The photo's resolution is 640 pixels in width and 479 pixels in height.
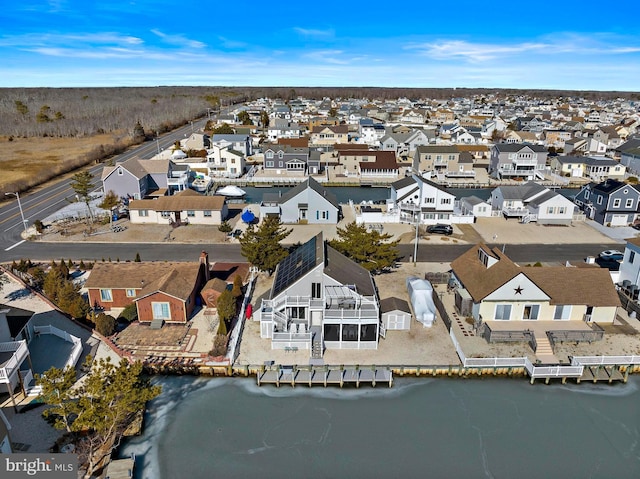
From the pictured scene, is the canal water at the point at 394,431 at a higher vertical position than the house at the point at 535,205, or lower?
lower

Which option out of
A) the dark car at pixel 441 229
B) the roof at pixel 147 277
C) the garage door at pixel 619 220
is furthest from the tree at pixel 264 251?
the garage door at pixel 619 220

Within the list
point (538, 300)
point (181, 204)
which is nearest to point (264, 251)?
point (538, 300)

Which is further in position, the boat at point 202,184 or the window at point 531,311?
the boat at point 202,184

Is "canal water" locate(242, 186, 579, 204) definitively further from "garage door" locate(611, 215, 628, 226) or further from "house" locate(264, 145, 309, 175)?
"garage door" locate(611, 215, 628, 226)

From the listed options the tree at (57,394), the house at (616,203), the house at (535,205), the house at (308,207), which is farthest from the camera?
the house at (535,205)

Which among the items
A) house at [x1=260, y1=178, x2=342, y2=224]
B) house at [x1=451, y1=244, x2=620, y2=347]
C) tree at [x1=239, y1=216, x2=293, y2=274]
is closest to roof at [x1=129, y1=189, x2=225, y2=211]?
house at [x1=260, y1=178, x2=342, y2=224]

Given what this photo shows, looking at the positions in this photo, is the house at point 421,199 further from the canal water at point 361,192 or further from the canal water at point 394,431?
the canal water at point 394,431

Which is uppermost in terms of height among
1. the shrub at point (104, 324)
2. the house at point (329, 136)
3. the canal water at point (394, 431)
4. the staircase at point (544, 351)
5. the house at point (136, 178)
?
the house at point (329, 136)

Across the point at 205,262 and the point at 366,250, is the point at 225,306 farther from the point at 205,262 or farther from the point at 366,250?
the point at 366,250

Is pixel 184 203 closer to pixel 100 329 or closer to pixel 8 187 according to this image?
pixel 100 329
